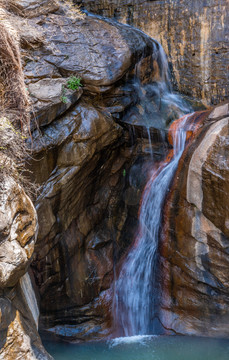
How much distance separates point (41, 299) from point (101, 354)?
1.24 metres

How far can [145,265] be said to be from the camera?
5469 millimetres

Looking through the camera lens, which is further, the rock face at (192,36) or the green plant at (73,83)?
the rock face at (192,36)

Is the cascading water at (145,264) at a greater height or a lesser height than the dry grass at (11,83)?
lesser

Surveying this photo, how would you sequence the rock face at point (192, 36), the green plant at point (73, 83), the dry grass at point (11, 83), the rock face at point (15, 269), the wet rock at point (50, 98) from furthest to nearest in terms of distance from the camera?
the rock face at point (192, 36)
the green plant at point (73, 83)
the wet rock at point (50, 98)
the dry grass at point (11, 83)
the rock face at point (15, 269)

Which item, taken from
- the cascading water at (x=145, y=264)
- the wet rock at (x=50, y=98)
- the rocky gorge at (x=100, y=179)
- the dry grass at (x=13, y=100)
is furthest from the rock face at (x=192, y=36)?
the dry grass at (x=13, y=100)

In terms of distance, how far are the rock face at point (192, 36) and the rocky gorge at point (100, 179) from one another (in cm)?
118

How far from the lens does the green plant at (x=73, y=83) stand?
196 inches

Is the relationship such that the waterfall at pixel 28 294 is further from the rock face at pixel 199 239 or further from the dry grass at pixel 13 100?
the rock face at pixel 199 239

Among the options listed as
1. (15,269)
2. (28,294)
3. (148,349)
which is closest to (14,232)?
(15,269)

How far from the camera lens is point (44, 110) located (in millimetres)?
4516

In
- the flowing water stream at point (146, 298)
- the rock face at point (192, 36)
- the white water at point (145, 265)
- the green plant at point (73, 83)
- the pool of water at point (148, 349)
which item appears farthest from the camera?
the rock face at point (192, 36)

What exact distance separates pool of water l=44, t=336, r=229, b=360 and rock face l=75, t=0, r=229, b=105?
15.6 ft

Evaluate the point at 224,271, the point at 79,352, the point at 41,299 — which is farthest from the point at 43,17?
the point at 79,352

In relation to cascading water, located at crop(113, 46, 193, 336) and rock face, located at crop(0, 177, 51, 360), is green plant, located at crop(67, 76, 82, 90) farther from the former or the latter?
rock face, located at crop(0, 177, 51, 360)
